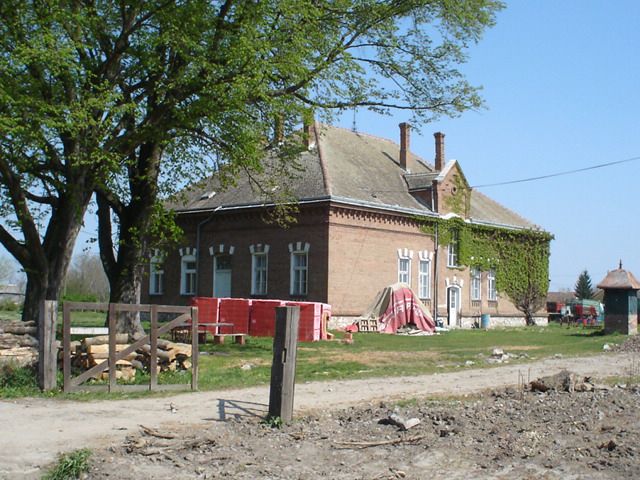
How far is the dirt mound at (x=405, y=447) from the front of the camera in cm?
814

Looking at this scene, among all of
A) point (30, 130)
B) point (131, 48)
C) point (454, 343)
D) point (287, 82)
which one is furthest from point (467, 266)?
point (30, 130)

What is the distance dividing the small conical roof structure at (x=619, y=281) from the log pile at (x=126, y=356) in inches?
881

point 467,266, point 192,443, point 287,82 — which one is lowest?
point 192,443

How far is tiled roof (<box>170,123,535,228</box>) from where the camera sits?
3597 centimetres

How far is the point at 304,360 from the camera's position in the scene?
19.8m

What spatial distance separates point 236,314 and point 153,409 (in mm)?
17499

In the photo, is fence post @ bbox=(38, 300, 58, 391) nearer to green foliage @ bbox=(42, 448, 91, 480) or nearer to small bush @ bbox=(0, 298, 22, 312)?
green foliage @ bbox=(42, 448, 91, 480)

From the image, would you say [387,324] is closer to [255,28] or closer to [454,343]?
[454,343]

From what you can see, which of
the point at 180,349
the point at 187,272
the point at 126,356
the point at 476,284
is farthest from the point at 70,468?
the point at 476,284

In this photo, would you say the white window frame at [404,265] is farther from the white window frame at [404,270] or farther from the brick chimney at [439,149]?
the brick chimney at [439,149]

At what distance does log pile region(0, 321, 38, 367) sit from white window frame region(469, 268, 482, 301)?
3279 cm

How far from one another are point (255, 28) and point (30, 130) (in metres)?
6.13

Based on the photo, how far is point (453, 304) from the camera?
4222 centimetres

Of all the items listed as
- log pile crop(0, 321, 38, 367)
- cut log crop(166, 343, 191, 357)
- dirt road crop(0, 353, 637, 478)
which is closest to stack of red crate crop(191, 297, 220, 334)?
cut log crop(166, 343, 191, 357)
